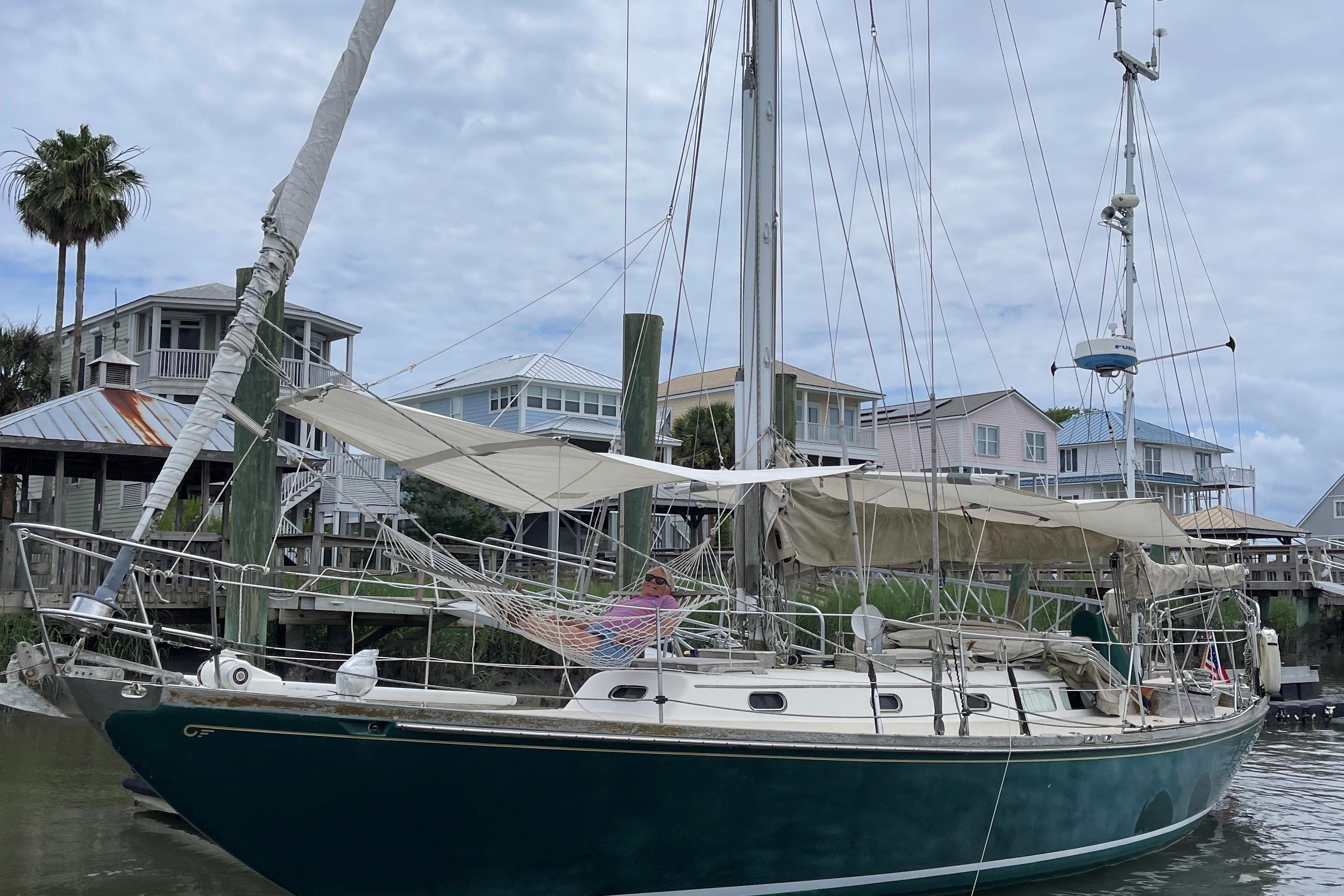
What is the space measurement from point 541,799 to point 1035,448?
48222mm

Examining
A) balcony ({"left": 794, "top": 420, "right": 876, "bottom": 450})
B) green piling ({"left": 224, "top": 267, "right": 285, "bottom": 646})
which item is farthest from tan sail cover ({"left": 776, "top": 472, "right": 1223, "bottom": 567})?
balcony ({"left": 794, "top": 420, "right": 876, "bottom": 450})

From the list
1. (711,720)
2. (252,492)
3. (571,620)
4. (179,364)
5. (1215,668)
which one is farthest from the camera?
(179,364)

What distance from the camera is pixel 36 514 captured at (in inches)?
1084

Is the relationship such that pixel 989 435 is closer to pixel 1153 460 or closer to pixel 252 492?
pixel 1153 460

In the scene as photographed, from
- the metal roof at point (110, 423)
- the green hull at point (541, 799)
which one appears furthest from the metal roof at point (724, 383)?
the green hull at point (541, 799)

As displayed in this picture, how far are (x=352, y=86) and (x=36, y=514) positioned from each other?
23.6 meters

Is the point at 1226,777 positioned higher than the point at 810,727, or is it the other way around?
the point at 810,727

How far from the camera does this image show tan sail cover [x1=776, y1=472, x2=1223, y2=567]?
10.6 meters

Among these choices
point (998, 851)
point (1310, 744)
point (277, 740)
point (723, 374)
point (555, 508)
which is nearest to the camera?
point (277, 740)

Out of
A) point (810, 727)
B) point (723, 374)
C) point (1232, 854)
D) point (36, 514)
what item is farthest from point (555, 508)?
point (723, 374)

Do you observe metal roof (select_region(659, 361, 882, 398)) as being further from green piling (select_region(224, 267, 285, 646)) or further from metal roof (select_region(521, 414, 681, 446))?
green piling (select_region(224, 267, 285, 646))

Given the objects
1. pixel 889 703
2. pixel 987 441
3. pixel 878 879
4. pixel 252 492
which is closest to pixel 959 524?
pixel 889 703

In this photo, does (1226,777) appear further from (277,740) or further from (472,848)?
(277,740)

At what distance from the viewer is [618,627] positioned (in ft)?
29.6
